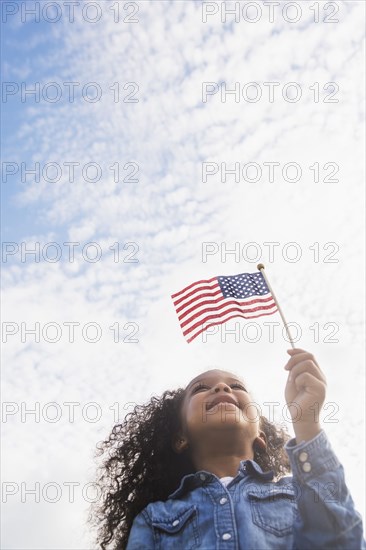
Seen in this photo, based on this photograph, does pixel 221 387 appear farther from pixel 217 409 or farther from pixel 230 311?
pixel 230 311

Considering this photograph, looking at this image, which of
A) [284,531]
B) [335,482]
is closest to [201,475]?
[284,531]

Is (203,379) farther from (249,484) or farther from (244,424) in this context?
(249,484)

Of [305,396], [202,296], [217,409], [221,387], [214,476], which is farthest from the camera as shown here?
[202,296]

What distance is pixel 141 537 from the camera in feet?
13.6

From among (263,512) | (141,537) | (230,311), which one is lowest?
(141,537)

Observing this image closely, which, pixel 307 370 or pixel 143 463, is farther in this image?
pixel 143 463

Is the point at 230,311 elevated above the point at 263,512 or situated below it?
above

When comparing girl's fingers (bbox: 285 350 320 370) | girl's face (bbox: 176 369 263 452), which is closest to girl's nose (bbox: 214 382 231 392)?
girl's face (bbox: 176 369 263 452)

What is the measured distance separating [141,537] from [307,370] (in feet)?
5.23

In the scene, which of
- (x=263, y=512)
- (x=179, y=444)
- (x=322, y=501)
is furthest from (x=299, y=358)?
(x=179, y=444)

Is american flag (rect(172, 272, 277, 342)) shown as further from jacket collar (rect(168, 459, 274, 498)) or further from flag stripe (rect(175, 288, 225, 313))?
jacket collar (rect(168, 459, 274, 498))

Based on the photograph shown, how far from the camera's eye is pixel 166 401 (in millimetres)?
6352

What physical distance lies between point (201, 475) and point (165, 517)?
42cm

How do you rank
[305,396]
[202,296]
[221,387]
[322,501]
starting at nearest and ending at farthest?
1. [322,501]
2. [305,396]
3. [221,387]
4. [202,296]
